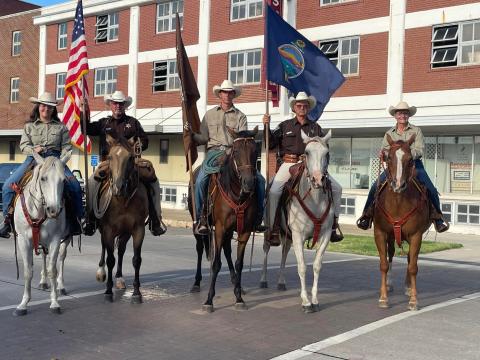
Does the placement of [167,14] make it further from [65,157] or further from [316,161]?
[316,161]

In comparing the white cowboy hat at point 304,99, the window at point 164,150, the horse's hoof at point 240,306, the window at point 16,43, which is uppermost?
the window at point 16,43

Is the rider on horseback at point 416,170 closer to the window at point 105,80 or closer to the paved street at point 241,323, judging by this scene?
the paved street at point 241,323

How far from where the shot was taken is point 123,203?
816 cm

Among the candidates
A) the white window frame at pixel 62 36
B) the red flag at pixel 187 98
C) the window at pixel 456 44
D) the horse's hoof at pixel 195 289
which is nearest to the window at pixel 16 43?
the white window frame at pixel 62 36

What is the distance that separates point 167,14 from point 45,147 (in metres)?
25.5

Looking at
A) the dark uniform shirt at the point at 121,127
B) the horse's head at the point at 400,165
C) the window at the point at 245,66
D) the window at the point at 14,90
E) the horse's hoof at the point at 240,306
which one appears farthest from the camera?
the window at the point at 14,90

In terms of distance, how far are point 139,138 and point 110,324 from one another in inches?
132

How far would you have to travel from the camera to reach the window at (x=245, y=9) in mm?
28047

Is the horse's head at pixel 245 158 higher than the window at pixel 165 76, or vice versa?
the window at pixel 165 76

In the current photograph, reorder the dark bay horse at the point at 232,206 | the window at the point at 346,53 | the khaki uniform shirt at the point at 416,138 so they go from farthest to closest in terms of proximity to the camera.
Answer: the window at the point at 346,53 < the khaki uniform shirt at the point at 416,138 < the dark bay horse at the point at 232,206

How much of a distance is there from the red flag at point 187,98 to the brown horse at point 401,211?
3.12 meters


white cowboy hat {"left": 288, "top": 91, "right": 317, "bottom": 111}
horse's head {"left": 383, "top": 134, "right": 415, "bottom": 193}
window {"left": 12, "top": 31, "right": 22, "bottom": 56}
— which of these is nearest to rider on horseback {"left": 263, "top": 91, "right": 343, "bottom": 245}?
white cowboy hat {"left": 288, "top": 91, "right": 317, "bottom": 111}

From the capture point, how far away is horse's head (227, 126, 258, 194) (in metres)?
7.08

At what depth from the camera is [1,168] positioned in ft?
78.2
